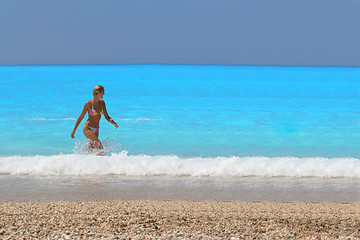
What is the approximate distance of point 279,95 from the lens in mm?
29031

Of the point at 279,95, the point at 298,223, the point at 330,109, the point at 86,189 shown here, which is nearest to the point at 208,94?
the point at 279,95

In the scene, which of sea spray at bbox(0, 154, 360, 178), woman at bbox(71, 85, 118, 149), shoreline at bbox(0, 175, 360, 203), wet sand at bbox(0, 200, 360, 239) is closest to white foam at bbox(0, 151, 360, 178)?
sea spray at bbox(0, 154, 360, 178)

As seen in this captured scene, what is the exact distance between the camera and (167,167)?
7.97m

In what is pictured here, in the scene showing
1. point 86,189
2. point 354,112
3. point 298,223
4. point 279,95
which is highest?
point 279,95

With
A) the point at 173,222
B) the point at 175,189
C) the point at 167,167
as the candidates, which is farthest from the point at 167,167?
the point at 173,222

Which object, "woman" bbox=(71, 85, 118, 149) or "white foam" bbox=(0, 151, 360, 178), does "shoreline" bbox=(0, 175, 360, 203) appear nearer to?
"white foam" bbox=(0, 151, 360, 178)

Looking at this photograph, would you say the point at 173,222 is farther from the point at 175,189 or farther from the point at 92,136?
the point at 92,136

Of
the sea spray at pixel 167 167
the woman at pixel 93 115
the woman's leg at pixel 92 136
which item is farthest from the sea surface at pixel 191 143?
Answer: the woman at pixel 93 115

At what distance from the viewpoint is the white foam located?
304 inches

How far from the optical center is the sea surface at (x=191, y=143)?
751 centimetres

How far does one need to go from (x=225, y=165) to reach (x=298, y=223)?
140 inches

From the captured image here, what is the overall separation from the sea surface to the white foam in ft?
0.06

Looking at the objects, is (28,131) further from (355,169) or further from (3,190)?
(355,169)

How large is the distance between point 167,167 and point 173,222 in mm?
3500
